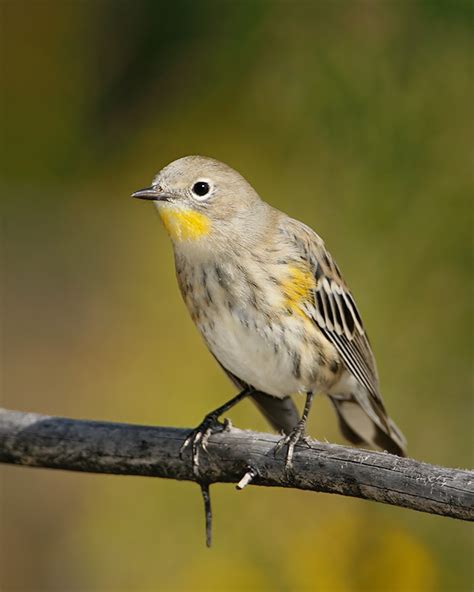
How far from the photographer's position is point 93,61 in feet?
29.8

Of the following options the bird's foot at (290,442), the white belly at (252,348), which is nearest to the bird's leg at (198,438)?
the white belly at (252,348)

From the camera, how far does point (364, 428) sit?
5016 millimetres

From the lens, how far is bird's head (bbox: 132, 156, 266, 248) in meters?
4.41

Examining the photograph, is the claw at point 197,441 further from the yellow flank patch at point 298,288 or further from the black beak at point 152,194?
the black beak at point 152,194

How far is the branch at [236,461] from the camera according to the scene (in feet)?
11.0

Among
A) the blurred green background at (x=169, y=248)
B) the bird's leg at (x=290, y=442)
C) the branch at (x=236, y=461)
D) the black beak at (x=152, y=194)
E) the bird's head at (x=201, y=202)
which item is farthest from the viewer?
the blurred green background at (x=169, y=248)

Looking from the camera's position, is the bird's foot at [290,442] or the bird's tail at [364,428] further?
the bird's tail at [364,428]

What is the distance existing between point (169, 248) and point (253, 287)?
116 inches

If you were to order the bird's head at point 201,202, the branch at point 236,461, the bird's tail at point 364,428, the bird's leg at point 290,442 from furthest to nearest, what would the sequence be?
the bird's tail at point 364,428 < the bird's head at point 201,202 < the bird's leg at point 290,442 < the branch at point 236,461

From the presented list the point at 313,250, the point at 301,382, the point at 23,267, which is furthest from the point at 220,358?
the point at 23,267

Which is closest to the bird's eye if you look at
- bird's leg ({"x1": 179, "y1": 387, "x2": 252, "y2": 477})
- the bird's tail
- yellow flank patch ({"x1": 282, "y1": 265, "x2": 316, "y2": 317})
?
yellow flank patch ({"x1": 282, "y1": 265, "x2": 316, "y2": 317})

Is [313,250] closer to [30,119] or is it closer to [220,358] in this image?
[220,358]

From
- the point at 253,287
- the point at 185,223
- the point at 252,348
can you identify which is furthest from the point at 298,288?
the point at 185,223

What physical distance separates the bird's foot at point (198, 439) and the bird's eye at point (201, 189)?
1.00m
